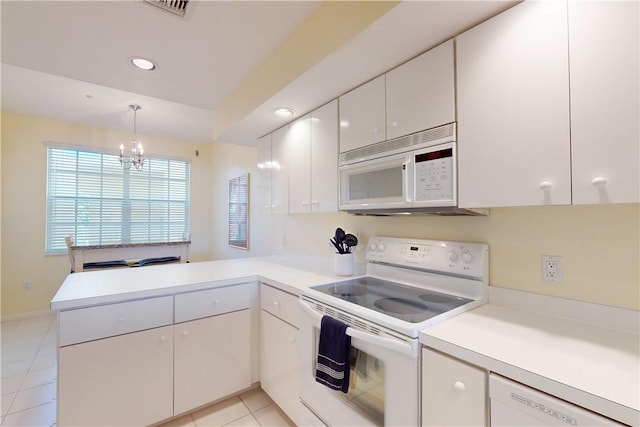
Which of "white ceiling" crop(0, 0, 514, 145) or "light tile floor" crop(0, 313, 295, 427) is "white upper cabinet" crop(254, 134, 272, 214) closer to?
"white ceiling" crop(0, 0, 514, 145)

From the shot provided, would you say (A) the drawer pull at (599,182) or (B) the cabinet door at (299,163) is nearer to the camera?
(A) the drawer pull at (599,182)

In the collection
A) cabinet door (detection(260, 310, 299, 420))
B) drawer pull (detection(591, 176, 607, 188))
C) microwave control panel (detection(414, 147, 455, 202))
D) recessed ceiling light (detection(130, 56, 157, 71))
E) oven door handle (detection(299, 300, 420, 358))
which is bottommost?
cabinet door (detection(260, 310, 299, 420))

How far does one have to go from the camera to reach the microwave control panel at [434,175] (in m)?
1.29

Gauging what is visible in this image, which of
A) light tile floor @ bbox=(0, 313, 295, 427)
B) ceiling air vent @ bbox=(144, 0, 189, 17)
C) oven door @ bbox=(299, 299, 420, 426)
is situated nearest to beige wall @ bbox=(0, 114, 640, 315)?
oven door @ bbox=(299, 299, 420, 426)

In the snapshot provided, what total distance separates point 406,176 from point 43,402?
3.04 metres

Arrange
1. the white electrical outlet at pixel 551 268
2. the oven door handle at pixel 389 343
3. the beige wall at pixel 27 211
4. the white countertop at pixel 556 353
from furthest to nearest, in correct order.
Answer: the beige wall at pixel 27 211 < the white electrical outlet at pixel 551 268 < the oven door handle at pixel 389 343 < the white countertop at pixel 556 353

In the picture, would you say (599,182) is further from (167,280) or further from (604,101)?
(167,280)

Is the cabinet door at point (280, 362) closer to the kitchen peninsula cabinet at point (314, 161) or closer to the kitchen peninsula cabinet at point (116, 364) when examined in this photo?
the kitchen peninsula cabinet at point (116, 364)

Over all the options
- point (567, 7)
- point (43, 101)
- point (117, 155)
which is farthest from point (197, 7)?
point (117, 155)

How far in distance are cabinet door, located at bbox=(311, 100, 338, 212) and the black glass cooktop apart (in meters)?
0.54

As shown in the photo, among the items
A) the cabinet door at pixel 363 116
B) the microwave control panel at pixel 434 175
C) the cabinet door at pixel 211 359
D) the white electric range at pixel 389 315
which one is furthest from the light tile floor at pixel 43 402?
the cabinet door at pixel 363 116

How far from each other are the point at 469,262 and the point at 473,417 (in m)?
0.73

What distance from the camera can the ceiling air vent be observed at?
148 centimetres

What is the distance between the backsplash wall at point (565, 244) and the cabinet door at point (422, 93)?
0.57 metres
